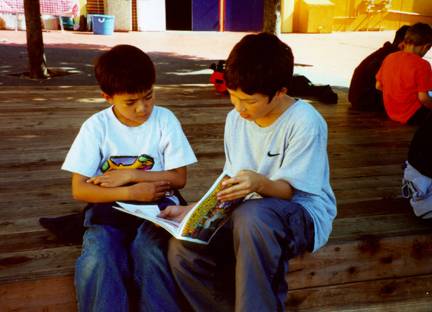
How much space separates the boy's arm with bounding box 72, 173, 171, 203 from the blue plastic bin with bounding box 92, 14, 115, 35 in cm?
1421

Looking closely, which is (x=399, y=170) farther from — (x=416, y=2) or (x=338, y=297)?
(x=416, y=2)

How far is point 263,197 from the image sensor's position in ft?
6.59

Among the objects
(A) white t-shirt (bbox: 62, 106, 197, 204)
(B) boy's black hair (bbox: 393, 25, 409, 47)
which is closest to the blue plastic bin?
(B) boy's black hair (bbox: 393, 25, 409, 47)

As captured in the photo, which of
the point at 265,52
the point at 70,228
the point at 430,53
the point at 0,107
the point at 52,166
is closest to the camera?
the point at 265,52

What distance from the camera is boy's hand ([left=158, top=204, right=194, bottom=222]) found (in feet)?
6.96

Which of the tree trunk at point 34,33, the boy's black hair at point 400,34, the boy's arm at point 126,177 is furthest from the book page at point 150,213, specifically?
the tree trunk at point 34,33

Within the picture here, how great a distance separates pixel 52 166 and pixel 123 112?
1.58 meters

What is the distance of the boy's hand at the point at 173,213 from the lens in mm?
2123

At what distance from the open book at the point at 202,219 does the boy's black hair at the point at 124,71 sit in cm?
51

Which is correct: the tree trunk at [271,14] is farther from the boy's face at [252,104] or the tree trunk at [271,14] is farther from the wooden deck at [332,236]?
the boy's face at [252,104]

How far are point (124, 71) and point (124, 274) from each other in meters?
0.84

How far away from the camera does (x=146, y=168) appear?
2.29m

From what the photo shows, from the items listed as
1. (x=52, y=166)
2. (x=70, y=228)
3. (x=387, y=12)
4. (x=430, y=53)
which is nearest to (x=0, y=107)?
(x=52, y=166)

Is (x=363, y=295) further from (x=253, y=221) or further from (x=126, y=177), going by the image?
(x=126, y=177)
